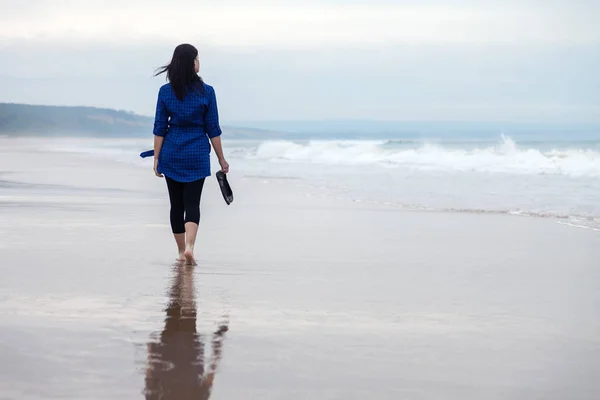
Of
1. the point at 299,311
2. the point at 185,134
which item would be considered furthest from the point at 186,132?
the point at 299,311

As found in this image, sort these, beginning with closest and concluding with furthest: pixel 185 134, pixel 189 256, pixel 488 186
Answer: pixel 189 256
pixel 185 134
pixel 488 186

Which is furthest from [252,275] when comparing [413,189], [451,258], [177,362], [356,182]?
[356,182]

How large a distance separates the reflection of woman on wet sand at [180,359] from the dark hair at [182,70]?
2.18 m

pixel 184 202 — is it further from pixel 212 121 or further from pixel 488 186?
pixel 488 186

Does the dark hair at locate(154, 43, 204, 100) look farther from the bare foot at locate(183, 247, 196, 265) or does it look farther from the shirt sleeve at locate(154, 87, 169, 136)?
the bare foot at locate(183, 247, 196, 265)

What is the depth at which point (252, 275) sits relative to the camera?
272 inches

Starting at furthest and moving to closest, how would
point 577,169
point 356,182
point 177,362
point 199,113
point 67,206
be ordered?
point 577,169 → point 356,182 → point 67,206 → point 199,113 → point 177,362

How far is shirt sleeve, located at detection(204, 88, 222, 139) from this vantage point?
7562 mm

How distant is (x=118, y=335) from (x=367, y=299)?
68.9 inches

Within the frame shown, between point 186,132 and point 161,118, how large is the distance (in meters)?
0.22

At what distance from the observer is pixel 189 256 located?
734cm

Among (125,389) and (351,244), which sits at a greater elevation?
(351,244)

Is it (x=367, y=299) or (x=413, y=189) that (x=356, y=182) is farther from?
(x=367, y=299)

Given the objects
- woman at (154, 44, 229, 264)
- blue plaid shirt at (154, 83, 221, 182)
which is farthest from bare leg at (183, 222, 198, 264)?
blue plaid shirt at (154, 83, 221, 182)
